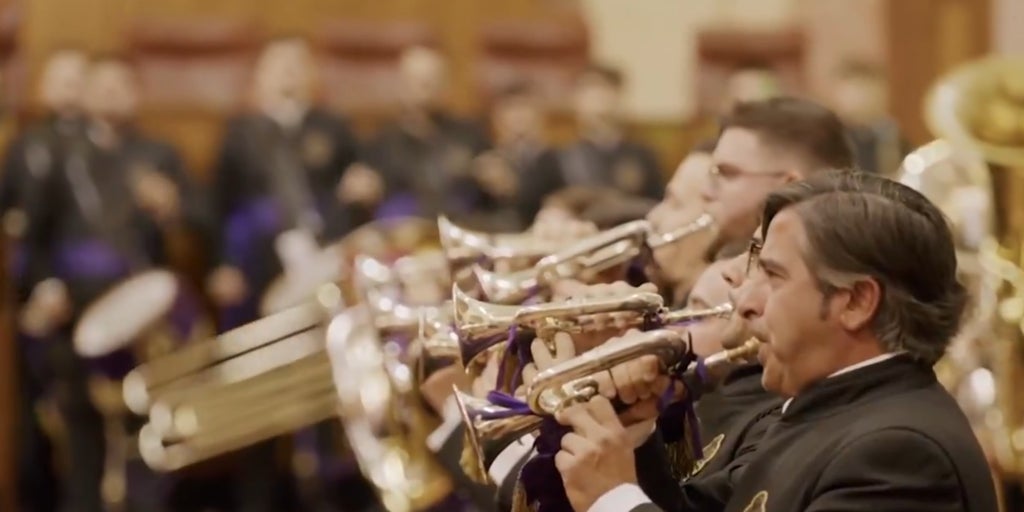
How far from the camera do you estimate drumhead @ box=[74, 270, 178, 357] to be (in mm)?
5953

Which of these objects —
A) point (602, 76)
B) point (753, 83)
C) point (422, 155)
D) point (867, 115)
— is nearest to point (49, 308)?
point (422, 155)

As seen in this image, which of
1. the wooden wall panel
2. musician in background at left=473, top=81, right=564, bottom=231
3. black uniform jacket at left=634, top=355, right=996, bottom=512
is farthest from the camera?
the wooden wall panel

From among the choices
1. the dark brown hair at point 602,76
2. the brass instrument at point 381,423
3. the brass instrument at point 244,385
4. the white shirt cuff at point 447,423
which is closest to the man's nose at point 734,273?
the white shirt cuff at point 447,423

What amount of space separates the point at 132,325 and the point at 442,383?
9.12 feet

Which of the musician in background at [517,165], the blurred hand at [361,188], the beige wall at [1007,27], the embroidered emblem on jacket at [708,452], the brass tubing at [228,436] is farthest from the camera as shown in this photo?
the beige wall at [1007,27]

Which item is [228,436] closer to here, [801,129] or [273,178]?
[273,178]

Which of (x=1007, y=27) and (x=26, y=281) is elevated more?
(x=1007, y=27)

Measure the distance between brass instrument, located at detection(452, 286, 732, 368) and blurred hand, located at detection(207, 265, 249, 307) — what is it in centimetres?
384

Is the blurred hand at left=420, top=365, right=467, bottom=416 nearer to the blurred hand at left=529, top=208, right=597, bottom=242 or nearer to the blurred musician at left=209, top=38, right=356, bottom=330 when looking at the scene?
the blurred hand at left=529, top=208, right=597, bottom=242

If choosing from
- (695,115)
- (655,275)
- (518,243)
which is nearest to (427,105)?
(695,115)

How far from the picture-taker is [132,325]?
5938 mm

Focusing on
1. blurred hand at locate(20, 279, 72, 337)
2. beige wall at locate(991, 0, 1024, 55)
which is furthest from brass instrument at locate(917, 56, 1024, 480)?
blurred hand at locate(20, 279, 72, 337)

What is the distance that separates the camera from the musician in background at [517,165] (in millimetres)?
6852

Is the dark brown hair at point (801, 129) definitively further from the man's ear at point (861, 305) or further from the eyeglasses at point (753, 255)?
the man's ear at point (861, 305)
